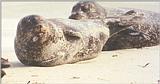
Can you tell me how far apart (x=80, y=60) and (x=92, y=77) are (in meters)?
1.53

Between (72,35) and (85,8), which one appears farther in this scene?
(85,8)

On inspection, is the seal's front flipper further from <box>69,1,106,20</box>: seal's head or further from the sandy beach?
<box>69,1,106,20</box>: seal's head

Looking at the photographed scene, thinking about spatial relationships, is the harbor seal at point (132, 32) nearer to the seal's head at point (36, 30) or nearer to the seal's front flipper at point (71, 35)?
the seal's front flipper at point (71, 35)

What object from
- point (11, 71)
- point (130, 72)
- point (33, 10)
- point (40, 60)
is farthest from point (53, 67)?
point (33, 10)

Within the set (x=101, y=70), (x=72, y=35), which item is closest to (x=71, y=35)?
(x=72, y=35)

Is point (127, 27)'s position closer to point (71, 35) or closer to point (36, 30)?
point (71, 35)

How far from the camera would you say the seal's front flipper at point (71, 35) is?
9.02 meters

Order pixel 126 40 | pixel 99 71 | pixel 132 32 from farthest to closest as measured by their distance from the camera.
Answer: pixel 132 32, pixel 126 40, pixel 99 71

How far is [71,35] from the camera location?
9055mm

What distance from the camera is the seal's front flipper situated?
902 cm

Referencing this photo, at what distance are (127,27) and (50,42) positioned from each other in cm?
258

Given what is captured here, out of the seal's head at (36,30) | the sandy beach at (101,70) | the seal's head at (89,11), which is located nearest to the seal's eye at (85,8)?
the seal's head at (89,11)

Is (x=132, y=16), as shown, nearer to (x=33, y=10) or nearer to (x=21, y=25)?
(x=21, y=25)

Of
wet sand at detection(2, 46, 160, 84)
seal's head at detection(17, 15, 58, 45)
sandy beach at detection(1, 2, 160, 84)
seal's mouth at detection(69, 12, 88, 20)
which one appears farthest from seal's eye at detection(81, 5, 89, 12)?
seal's head at detection(17, 15, 58, 45)
